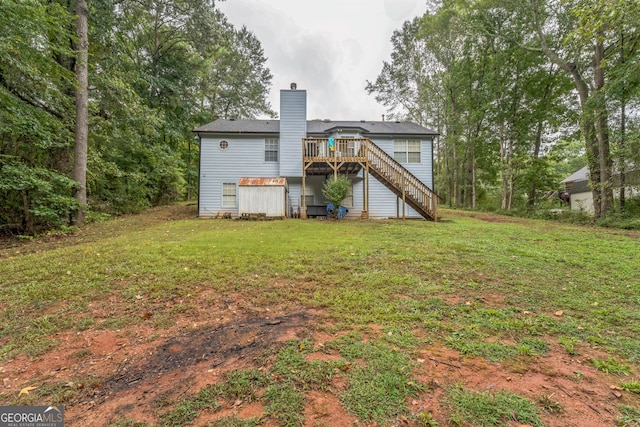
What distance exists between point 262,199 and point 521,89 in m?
17.9

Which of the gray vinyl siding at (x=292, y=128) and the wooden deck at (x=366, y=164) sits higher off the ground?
the gray vinyl siding at (x=292, y=128)

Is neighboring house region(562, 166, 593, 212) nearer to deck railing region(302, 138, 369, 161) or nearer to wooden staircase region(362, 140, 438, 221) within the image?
wooden staircase region(362, 140, 438, 221)

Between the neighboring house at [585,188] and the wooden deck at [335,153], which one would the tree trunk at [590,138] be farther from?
the wooden deck at [335,153]

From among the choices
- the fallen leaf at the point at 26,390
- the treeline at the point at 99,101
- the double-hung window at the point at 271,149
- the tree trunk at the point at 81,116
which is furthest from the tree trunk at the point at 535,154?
the tree trunk at the point at 81,116

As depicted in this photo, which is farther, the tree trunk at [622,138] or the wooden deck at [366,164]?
the wooden deck at [366,164]

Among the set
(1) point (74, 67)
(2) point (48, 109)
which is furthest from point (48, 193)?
(1) point (74, 67)

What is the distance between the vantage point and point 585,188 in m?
19.4

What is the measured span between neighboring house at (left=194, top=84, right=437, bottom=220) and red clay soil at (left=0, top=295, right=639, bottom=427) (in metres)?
9.92

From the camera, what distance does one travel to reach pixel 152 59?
16453mm

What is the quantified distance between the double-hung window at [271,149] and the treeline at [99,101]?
511cm

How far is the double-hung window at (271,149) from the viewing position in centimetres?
1395

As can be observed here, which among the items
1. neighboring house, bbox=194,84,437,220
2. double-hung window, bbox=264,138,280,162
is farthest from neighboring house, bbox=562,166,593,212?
double-hung window, bbox=264,138,280,162

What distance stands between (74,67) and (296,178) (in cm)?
964

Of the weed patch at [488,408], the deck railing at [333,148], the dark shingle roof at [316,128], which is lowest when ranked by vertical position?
the weed patch at [488,408]
